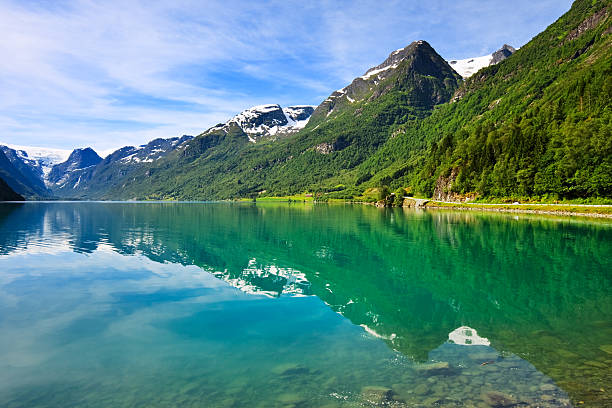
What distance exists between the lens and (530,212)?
91875 millimetres

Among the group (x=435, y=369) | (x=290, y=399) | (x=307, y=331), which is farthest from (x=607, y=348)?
(x=290, y=399)

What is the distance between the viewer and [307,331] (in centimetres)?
1642

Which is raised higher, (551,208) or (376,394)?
(551,208)

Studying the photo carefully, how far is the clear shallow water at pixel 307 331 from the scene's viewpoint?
35.5ft

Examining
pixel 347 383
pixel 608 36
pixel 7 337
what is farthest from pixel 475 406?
pixel 608 36

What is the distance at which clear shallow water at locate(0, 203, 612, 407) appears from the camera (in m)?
10.8

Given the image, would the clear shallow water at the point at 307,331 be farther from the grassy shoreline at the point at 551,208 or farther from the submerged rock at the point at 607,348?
the grassy shoreline at the point at 551,208

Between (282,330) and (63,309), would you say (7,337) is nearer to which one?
(63,309)

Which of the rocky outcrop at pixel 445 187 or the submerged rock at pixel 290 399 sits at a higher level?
the rocky outcrop at pixel 445 187

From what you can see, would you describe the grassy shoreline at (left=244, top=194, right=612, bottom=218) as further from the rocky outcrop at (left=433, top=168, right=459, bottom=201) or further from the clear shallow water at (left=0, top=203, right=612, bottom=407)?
the clear shallow water at (left=0, top=203, right=612, bottom=407)

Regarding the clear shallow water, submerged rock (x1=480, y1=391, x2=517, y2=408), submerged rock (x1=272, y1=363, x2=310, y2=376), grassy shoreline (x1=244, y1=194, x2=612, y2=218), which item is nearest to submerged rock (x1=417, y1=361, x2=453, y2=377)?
the clear shallow water

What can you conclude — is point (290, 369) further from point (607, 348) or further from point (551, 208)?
point (551, 208)

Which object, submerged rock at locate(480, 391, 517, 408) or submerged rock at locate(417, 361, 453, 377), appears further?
submerged rock at locate(417, 361, 453, 377)

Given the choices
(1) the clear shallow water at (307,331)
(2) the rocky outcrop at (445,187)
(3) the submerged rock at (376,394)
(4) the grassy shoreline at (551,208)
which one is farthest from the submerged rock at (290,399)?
(2) the rocky outcrop at (445,187)
